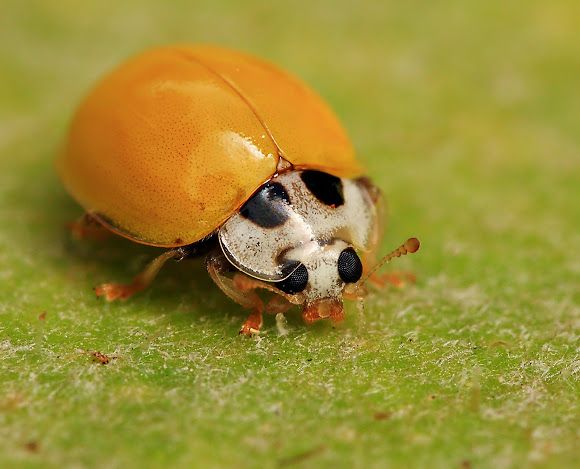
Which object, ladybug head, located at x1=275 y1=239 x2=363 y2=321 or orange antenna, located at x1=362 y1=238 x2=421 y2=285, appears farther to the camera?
orange antenna, located at x1=362 y1=238 x2=421 y2=285

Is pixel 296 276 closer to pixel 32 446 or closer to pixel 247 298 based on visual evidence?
pixel 247 298

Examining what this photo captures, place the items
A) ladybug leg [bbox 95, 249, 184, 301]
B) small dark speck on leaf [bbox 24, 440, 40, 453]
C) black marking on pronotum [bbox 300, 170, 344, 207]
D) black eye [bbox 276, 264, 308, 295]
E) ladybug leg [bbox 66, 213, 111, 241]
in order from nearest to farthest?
1. small dark speck on leaf [bbox 24, 440, 40, 453]
2. black eye [bbox 276, 264, 308, 295]
3. black marking on pronotum [bbox 300, 170, 344, 207]
4. ladybug leg [bbox 95, 249, 184, 301]
5. ladybug leg [bbox 66, 213, 111, 241]

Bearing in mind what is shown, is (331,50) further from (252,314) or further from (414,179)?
(252,314)

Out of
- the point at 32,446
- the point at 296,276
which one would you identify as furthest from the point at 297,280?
the point at 32,446

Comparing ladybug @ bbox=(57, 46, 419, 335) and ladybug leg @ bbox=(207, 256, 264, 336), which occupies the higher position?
ladybug @ bbox=(57, 46, 419, 335)

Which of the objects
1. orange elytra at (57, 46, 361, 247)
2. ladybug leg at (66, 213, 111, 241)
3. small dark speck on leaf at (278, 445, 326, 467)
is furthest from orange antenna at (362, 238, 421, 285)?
ladybug leg at (66, 213, 111, 241)

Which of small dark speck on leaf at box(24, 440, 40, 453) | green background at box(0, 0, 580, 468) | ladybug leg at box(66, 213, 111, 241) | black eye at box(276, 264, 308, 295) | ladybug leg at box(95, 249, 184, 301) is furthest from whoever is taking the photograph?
ladybug leg at box(66, 213, 111, 241)

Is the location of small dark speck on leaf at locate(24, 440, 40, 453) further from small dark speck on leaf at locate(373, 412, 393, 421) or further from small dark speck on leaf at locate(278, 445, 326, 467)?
small dark speck on leaf at locate(373, 412, 393, 421)

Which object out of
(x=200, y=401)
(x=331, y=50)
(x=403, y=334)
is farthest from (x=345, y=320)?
(x=331, y=50)
